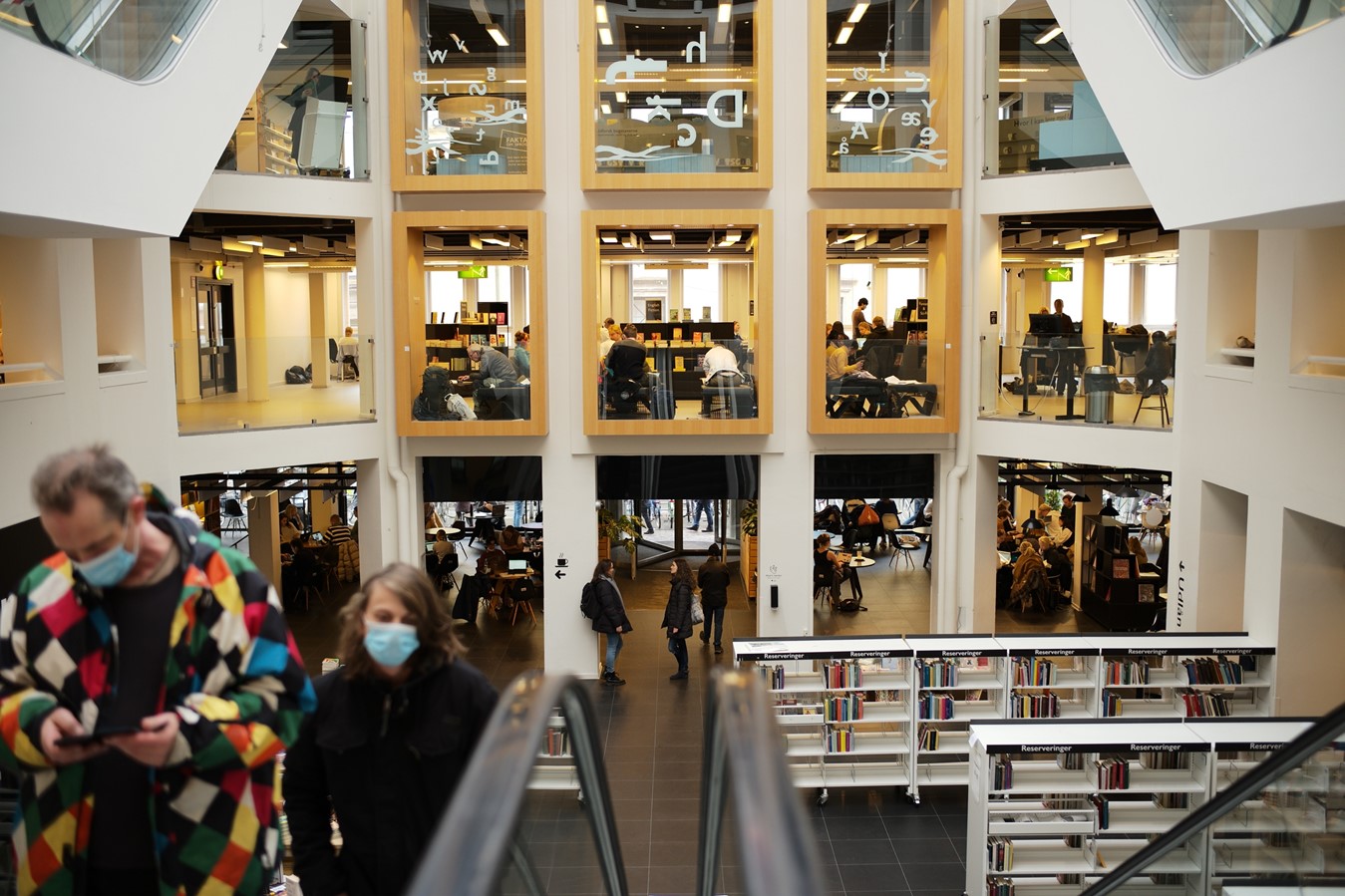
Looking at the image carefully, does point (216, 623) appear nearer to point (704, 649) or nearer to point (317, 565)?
point (704, 649)

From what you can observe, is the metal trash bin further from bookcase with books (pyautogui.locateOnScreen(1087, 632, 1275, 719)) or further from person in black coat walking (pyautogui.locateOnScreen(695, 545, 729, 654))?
person in black coat walking (pyautogui.locateOnScreen(695, 545, 729, 654))

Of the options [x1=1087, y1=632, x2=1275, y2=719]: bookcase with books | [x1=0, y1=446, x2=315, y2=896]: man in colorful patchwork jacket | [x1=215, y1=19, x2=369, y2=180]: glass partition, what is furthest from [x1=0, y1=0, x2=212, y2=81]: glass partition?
[x1=1087, y1=632, x2=1275, y2=719]: bookcase with books

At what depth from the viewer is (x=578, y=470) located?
16266 millimetres

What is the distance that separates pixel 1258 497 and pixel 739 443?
22.4ft

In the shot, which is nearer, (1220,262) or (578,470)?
(1220,262)

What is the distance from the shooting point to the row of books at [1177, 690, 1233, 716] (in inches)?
474

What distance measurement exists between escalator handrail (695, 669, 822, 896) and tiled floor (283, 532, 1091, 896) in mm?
1301

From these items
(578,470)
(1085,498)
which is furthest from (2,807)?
(1085,498)

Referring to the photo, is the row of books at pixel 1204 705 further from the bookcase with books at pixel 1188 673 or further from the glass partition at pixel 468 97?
the glass partition at pixel 468 97

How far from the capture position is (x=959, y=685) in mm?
11875

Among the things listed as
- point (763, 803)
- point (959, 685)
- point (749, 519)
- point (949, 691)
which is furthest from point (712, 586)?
point (763, 803)

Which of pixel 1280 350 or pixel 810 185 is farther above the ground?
pixel 810 185

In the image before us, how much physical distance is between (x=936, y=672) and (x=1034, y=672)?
971mm

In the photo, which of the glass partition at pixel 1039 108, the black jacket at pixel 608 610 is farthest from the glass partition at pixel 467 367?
the glass partition at pixel 1039 108
